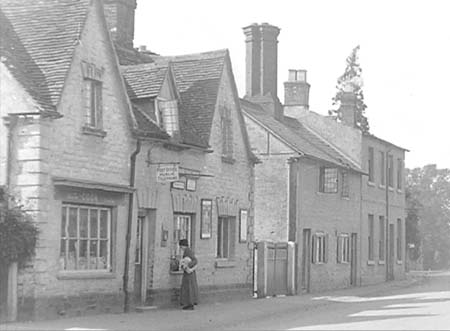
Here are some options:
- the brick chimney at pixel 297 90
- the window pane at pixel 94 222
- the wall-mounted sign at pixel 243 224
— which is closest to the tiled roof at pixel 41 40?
the window pane at pixel 94 222

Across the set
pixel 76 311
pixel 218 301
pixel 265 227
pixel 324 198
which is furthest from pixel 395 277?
pixel 76 311

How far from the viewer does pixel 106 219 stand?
69.6ft

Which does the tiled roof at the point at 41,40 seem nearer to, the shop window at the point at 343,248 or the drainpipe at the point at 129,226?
the drainpipe at the point at 129,226

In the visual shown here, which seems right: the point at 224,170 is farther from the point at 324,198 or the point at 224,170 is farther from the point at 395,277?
the point at 395,277

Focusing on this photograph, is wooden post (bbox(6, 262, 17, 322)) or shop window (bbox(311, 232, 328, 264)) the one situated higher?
shop window (bbox(311, 232, 328, 264))

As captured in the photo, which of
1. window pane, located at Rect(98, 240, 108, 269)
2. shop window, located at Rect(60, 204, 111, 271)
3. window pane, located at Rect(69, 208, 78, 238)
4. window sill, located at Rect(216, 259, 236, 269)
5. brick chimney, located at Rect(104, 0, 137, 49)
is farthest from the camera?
brick chimney, located at Rect(104, 0, 137, 49)

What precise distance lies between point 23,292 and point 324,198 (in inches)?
786

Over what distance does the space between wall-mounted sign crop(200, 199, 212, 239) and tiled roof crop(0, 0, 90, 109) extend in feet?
23.6

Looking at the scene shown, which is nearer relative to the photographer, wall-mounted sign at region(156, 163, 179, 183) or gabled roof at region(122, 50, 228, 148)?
wall-mounted sign at region(156, 163, 179, 183)

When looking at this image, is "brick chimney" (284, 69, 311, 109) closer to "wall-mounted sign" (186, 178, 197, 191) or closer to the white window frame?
"wall-mounted sign" (186, 178, 197, 191)

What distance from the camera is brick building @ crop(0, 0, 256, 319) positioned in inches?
744

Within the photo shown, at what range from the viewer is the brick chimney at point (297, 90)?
43719 millimetres

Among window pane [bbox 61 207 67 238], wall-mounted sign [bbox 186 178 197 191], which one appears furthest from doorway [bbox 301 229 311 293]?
window pane [bbox 61 207 67 238]

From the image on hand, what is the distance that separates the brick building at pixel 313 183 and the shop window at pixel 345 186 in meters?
0.04
